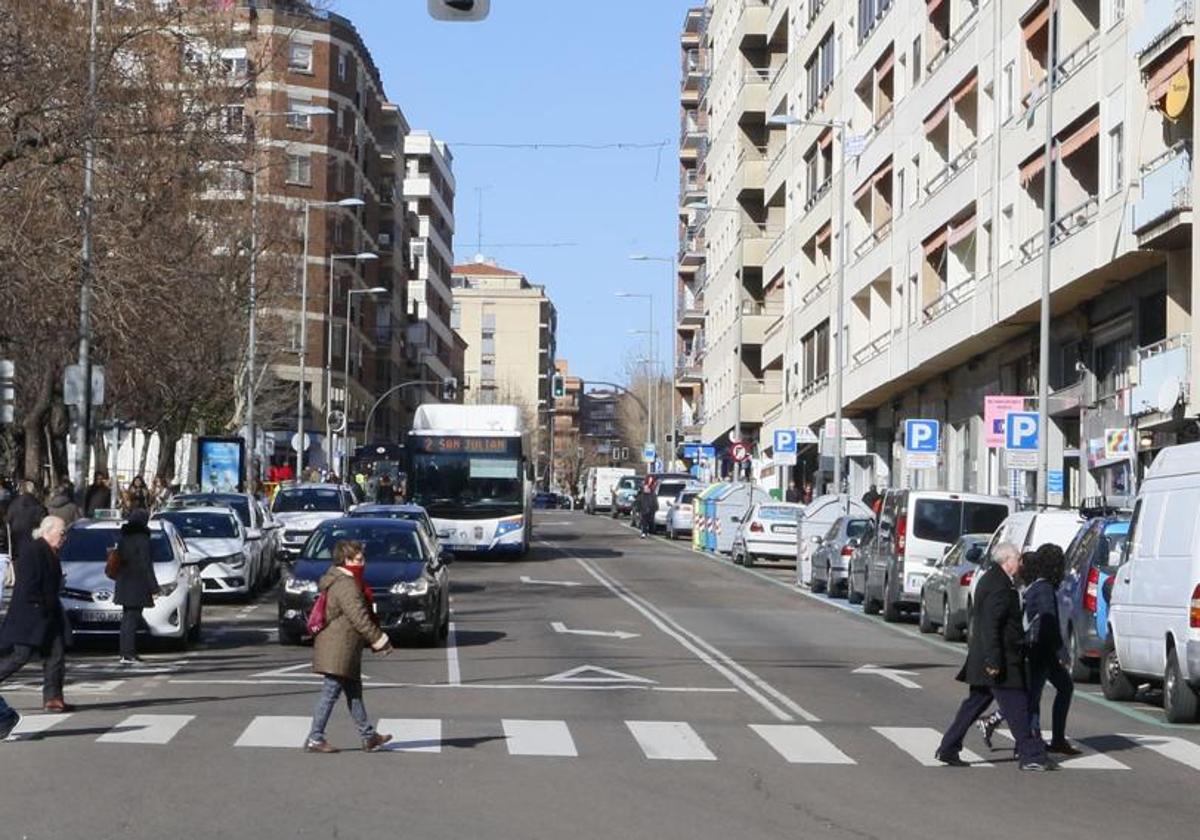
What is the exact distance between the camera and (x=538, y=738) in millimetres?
16109

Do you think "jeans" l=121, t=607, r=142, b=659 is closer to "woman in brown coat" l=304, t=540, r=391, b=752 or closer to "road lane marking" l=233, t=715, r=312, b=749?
"road lane marking" l=233, t=715, r=312, b=749

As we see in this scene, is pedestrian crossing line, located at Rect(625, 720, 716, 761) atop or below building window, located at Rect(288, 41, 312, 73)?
below

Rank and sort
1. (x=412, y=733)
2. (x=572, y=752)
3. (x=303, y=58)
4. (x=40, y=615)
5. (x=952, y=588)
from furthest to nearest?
(x=303, y=58)
(x=952, y=588)
(x=40, y=615)
(x=412, y=733)
(x=572, y=752)

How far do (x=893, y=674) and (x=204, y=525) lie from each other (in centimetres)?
1521

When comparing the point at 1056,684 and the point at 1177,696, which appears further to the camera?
the point at 1177,696

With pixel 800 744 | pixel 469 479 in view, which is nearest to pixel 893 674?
pixel 800 744

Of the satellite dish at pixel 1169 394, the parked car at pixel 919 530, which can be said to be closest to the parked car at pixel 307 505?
the parked car at pixel 919 530

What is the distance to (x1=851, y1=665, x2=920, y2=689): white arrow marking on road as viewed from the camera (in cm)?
2209

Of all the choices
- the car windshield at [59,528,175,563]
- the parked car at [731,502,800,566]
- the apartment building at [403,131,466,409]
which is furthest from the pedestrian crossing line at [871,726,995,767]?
the apartment building at [403,131,466,409]

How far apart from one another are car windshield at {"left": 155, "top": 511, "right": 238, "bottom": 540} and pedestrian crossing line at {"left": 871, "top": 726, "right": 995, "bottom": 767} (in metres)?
18.9

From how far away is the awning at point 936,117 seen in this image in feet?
168

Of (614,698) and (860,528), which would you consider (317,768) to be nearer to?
(614,698)

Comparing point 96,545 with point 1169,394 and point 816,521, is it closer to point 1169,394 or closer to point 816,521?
point 1169,394

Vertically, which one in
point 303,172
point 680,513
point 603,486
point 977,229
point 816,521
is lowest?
point 816,521
